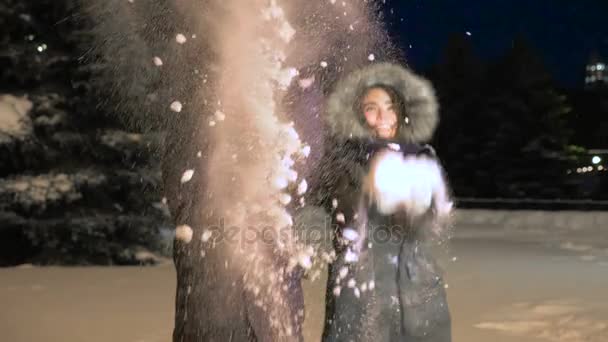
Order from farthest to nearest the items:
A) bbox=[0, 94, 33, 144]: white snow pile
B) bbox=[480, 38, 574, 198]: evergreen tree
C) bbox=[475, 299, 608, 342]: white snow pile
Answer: bbox=[480, 38, 574, 198]: evergreen tree < bbox=[0, 94, 33, 144]: white snow pile < bbox=[475, 299, 608, 342]: white snow pile

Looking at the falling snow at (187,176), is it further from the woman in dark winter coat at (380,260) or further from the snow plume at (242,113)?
the woman in dark winter coat at (380,260)

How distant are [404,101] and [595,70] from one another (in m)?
62.4

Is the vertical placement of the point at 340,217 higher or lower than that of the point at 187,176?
lower

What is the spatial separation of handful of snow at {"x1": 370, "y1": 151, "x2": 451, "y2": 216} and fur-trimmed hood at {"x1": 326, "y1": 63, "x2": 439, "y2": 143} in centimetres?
29

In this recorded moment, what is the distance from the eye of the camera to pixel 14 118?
34.1 ft

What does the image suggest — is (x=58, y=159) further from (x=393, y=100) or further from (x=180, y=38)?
(x=393, y=100)

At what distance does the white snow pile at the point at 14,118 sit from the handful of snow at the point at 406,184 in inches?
309

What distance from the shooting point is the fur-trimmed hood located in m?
3.98

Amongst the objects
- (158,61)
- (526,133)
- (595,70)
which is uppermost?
(595,70)

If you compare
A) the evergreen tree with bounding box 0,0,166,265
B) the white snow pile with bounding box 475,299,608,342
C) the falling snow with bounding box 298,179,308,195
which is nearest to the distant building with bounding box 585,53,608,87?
the evergreen tree with bounding box 0,0,166,265

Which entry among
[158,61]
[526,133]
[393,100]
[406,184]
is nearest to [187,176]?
[158,61]

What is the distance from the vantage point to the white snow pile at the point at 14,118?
1034 centimetres

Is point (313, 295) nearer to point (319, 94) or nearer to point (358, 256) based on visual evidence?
point (319, 94)

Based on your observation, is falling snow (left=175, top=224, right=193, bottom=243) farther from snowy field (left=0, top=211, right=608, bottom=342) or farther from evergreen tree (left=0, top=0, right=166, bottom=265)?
evergreen tree (left=0, top=0, right=166, bottom=265)
